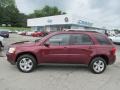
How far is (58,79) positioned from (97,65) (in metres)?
1.91

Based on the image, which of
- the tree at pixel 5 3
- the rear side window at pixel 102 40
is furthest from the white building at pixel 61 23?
the tree at pixel 5 3

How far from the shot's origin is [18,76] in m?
6.86

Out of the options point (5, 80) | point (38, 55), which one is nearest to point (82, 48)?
point (38, 55)

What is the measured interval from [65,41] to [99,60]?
1.54 meters

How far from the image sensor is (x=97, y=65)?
770 cm

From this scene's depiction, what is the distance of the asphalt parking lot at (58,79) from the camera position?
19.2 ft

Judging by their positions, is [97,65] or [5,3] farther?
[5,3]

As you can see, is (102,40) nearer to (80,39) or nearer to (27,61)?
(80,39)

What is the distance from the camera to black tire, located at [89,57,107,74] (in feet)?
25.0

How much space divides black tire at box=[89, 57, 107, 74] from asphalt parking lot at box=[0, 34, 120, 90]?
18cm

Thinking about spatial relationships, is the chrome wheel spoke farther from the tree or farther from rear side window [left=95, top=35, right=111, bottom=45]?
the tree

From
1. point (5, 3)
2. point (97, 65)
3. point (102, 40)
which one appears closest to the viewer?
point (97, 65)

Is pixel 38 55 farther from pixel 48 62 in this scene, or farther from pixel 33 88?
pixel 33 88

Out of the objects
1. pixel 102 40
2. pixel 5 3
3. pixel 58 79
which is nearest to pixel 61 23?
pixel 102 40
